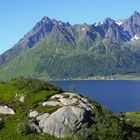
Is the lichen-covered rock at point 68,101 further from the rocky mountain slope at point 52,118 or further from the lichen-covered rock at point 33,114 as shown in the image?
the lichen-covered rock at point 33,114

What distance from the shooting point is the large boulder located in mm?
60562

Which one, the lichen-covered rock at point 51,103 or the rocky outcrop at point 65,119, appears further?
the lichen-covered rock at point 51,103

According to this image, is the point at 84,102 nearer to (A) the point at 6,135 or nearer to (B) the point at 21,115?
(B) the point at 21,115

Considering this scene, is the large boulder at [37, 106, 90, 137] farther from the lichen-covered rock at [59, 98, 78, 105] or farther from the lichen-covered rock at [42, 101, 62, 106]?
the lichen-covered rock at [42, 101, 62, 106]

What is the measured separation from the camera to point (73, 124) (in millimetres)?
61000

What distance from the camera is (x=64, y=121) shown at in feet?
202

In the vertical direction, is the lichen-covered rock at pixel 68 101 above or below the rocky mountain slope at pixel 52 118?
above

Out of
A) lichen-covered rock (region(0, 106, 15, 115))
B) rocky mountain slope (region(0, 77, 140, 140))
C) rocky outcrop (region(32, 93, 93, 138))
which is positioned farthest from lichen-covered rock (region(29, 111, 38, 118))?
lichen-covered rock (region(0, 106, 15, 115))

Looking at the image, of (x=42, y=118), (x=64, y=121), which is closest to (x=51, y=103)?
(x=42, y=118)

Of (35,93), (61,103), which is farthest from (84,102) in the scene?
(35,93)

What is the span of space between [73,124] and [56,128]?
260 cm

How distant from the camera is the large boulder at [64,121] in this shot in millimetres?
60562

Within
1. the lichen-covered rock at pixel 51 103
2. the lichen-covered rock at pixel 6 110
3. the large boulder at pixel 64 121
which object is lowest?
the large boulder at pixel 64 121

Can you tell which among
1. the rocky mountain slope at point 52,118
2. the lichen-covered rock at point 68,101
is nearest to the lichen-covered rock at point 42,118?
the rocky mountain slope at point 52,118
